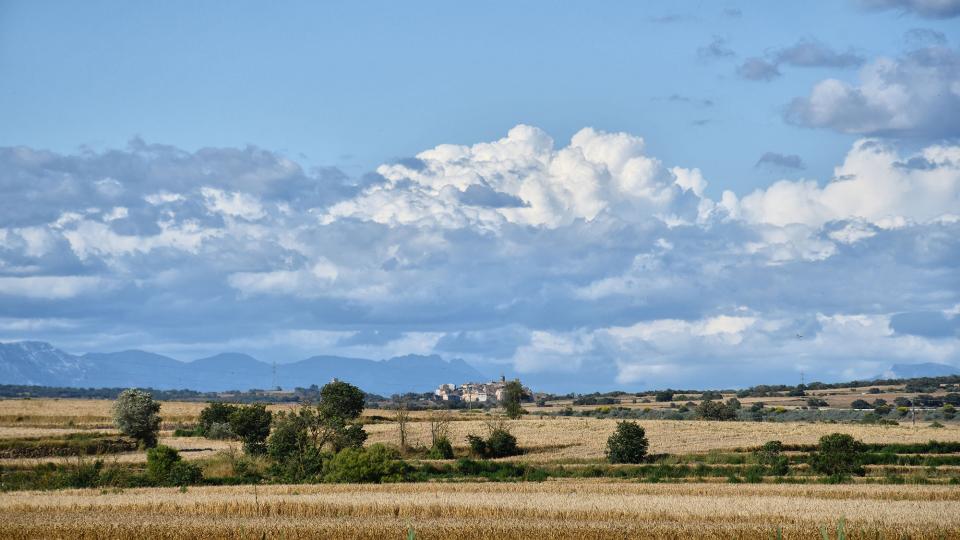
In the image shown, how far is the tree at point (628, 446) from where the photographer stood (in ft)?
279

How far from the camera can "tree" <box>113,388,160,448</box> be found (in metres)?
103

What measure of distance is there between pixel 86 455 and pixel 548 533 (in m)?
60.8

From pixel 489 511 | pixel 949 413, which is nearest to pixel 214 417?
pixel 489 511

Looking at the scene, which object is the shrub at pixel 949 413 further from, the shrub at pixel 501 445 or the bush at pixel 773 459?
the shrub at pixel 501 445

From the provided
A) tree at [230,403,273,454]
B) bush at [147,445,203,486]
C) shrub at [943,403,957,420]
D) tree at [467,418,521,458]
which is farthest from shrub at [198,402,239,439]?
shrub at [943,403,957,420]

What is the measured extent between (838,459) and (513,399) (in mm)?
84833

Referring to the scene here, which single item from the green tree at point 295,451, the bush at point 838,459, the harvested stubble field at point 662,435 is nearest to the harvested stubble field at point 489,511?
the bush at point 838,459

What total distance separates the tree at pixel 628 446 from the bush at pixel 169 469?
30756mm

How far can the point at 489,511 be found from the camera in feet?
159

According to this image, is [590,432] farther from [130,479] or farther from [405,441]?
[130,479]

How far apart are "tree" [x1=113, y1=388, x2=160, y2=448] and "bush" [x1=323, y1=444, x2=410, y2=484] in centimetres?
3853

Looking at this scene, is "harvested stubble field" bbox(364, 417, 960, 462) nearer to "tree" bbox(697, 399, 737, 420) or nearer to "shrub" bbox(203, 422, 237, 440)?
"shrub" bbox(203, 422, 237, 440)

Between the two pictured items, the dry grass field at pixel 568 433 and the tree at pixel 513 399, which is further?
the tree at pixel 513 399

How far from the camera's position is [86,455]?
300 ft
